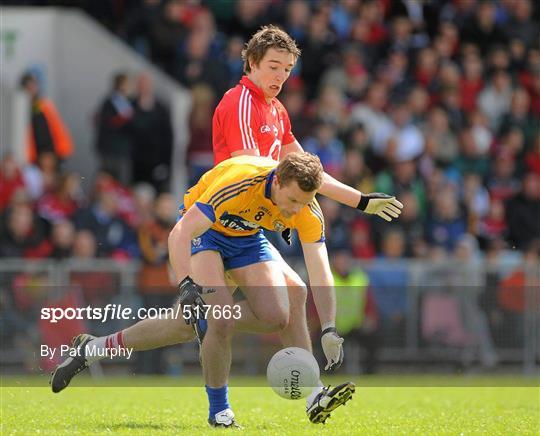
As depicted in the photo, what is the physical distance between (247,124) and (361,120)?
8866 mm

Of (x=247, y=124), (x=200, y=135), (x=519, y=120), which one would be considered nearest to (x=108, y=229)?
(x=200, y=135)

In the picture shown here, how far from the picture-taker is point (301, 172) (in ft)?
25.5

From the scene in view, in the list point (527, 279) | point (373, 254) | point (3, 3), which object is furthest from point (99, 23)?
point (527, 279)

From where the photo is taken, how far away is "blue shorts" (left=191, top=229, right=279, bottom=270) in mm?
8664

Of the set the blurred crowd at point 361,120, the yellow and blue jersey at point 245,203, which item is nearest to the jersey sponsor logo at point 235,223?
the yellow and blue jersey at point 245,203

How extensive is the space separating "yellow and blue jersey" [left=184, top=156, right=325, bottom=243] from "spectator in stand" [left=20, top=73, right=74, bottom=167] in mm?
7794

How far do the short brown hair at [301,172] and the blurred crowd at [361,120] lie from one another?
23.8 ft

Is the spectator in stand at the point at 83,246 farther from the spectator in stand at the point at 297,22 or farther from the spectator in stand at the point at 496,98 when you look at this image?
the spectator in stand at the point at 496,98

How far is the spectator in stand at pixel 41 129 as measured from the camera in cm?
1602

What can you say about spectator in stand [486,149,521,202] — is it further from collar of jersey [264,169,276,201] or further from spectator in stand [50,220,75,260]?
collar of jersey [264,169,276,201]

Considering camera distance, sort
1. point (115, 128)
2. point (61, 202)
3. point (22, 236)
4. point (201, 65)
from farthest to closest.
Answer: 1. point (201, 65)
2. point (115, 128)
3. point (61, 202)
4. point (22, 236)

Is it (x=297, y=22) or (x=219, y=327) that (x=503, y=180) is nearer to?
(x=297, y=22)

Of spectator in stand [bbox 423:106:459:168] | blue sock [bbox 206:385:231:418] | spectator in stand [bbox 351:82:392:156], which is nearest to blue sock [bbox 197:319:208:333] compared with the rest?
blue sock [bbox 206:385:231:418]

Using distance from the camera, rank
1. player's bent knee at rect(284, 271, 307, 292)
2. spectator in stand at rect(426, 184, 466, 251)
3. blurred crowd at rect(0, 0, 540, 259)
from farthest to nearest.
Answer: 1. spectator in stand at rect(426, 184, 466, 251)
2. blurred crowd at rect(0, 0, 540, 259)
3. player's bent knee at rect(284, 271, 307, 292)
